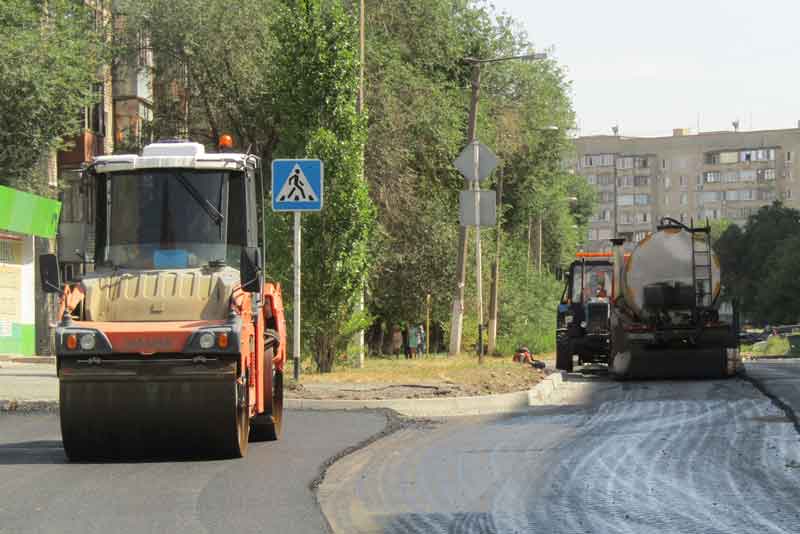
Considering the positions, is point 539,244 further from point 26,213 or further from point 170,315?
point 170,315

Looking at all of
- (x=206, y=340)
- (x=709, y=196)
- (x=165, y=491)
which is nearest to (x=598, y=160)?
(x=709, y=196)

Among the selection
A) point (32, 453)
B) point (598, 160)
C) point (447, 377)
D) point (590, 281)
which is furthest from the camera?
point (598, 160)

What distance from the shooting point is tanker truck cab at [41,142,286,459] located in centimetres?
1181

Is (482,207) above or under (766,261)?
above

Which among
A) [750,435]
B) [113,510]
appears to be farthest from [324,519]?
[750,435]

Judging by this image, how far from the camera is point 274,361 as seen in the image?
14547mm

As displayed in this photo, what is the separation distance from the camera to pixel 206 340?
38.9 feet

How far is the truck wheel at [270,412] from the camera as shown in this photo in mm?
13742

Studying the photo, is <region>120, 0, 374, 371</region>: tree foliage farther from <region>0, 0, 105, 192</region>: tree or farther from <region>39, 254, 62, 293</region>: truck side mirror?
<region>0, 0, 105, 192</region>: tree

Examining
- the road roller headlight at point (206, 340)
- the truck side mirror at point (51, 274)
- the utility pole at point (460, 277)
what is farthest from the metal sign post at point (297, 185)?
Result: the utility pole at point (460, 277)

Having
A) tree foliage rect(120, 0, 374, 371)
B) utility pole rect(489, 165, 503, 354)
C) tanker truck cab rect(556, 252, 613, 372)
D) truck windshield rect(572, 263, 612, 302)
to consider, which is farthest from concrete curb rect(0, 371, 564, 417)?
utility pole rect(489, 165, 503, 354)

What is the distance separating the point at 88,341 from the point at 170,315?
0.85 m

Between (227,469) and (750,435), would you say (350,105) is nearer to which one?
(750,435)

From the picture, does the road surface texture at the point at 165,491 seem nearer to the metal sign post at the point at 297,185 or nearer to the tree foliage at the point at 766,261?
the metal sign post at the point at 297,185
